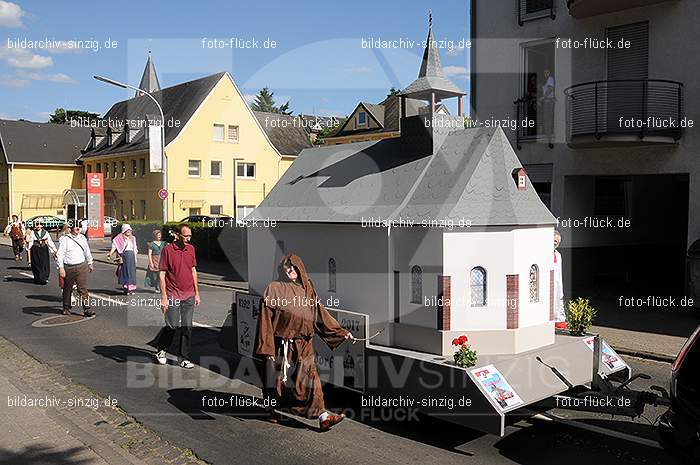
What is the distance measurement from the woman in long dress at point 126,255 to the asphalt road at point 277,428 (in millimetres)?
5166

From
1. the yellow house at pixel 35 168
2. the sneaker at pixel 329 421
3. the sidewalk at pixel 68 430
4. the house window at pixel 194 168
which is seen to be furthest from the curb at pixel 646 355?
the yellow house at pixel 35 168

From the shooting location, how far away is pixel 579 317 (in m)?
8.32

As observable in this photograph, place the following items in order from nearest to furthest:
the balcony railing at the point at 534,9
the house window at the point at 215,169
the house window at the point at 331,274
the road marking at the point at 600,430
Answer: the road marking at the point at 600,430, the house window at the point at 331,274, the balcony railing at the point at 534,9, the house window at the point at 215,169

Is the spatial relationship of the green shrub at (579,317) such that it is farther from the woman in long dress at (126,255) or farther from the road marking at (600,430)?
the woman in long dress at (126,255)

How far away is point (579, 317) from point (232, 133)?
138 ft

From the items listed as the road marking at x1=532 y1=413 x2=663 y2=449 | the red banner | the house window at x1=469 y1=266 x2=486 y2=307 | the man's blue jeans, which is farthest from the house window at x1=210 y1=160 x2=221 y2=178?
the road marking at x1=532 y1=413 x2=663 y2=449

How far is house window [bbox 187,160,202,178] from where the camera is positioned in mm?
45188

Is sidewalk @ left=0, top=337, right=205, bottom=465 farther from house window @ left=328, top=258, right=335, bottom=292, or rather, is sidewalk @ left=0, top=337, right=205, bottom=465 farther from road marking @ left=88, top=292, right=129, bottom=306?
road marking @ left=88, top=292, right=129, bottom=306

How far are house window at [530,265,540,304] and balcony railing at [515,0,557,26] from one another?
12.5 m

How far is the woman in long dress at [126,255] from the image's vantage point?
1692 cm

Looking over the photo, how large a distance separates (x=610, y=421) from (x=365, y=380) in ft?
9.58

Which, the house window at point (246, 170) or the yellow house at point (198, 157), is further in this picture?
the house window at point (246, 170)

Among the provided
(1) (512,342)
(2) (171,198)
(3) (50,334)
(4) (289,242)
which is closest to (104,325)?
(3) (50,334)

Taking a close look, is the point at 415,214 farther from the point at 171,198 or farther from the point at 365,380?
the point at 171,198
